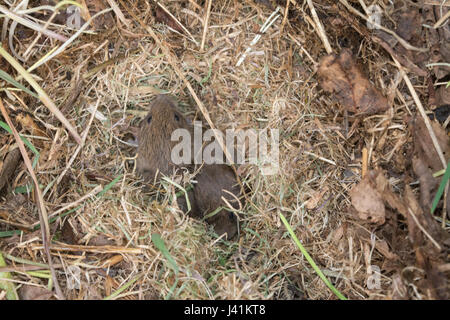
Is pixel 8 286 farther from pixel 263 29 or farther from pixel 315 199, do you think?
pixel 263 29

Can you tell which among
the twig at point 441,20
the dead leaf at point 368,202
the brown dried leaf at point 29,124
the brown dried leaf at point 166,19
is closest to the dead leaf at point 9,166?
the brown dried leaf at point 29,124

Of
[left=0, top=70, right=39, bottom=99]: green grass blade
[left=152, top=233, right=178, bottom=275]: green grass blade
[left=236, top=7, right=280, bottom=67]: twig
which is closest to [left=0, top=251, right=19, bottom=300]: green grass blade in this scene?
[left=152, top=233, right=178, bottom=275]: green grass blade

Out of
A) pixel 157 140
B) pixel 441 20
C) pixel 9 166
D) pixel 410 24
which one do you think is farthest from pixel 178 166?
pixel 441 20

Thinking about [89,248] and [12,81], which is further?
[12,81]

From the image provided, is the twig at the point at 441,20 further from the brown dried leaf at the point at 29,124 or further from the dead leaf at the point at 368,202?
the brown dried leaf at the point at 29,124

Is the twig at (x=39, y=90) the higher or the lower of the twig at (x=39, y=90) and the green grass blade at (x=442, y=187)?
the higher

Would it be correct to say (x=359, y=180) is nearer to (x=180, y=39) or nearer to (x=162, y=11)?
(x=180, y=39)
